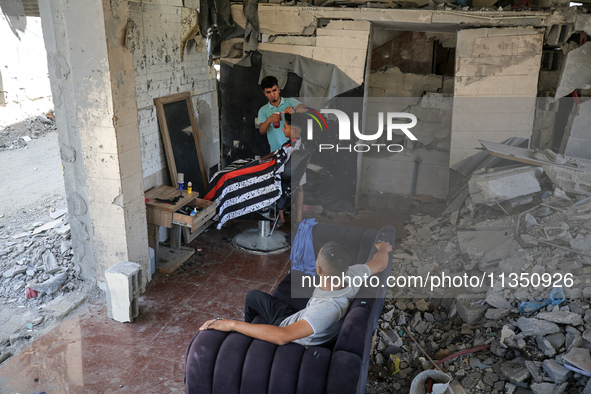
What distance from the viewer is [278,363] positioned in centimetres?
294

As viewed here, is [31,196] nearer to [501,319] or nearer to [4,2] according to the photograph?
[4,2]

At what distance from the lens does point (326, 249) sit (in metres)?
3.31

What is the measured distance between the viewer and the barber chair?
5828 millimetres

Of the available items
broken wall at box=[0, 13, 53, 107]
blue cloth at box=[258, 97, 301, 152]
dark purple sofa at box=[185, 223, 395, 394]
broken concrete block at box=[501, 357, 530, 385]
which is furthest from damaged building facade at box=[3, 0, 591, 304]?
broken wall at box=[0, 13, 53, 107]

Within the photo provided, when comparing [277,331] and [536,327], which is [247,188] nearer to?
[277,331]

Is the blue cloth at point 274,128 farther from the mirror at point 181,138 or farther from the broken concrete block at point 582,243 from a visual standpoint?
the broken concrete block at point 582,243

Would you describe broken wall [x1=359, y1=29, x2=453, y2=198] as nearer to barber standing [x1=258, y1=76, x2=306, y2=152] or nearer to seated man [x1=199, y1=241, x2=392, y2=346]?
barber standing [x1=258, y1=76, x2=306, y2=152]

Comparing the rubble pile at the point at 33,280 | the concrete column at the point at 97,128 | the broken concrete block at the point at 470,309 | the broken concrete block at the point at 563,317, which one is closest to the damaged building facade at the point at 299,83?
the concrete column at the point at 97,128

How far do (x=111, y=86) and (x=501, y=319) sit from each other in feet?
13.4

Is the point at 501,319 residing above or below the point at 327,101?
below

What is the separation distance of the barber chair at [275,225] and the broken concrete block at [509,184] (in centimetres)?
219

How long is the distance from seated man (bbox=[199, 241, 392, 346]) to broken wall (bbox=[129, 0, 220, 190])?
278 cm

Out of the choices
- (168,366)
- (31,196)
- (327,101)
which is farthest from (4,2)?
(168,366)

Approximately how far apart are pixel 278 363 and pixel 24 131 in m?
11.1
